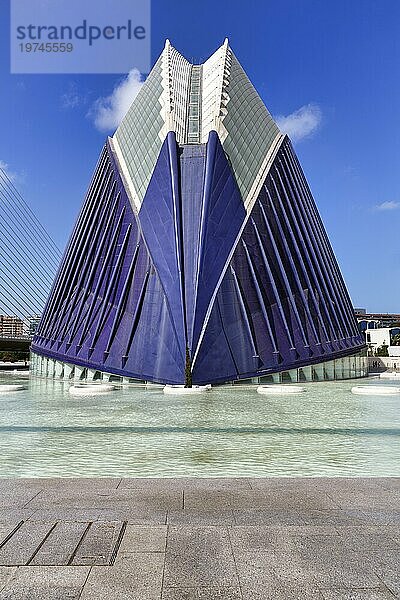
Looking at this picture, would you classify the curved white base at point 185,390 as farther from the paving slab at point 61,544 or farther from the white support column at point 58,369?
the paving slab at point 61,544

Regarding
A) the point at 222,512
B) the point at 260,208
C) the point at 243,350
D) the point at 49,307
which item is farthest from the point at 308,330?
the point at 222,512

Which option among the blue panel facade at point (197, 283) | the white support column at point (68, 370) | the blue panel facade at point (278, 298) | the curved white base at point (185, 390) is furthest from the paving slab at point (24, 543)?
the white support column at point (68, 370)

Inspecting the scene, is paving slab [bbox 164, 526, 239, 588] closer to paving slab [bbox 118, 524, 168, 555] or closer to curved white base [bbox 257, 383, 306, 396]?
paving slab [bbox 118, 524, 168, 555]

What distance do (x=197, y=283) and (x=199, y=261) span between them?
4.53 ft

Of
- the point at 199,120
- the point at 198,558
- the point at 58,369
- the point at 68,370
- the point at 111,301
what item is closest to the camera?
the point at 198,558

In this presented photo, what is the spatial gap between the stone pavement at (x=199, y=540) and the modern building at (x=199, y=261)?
21.2 m

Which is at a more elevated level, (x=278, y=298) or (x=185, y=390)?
(x=278, y=298)

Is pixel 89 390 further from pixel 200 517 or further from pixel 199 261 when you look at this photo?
pixel 200 517

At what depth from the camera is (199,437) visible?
42.5ft

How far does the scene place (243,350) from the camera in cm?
3073

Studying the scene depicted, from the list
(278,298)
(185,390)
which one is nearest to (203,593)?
(185,390)

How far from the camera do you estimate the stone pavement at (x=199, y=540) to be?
4.55 m

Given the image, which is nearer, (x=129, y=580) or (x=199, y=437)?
→ (x=129, y=580)

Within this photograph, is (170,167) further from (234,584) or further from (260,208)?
(234,584)
